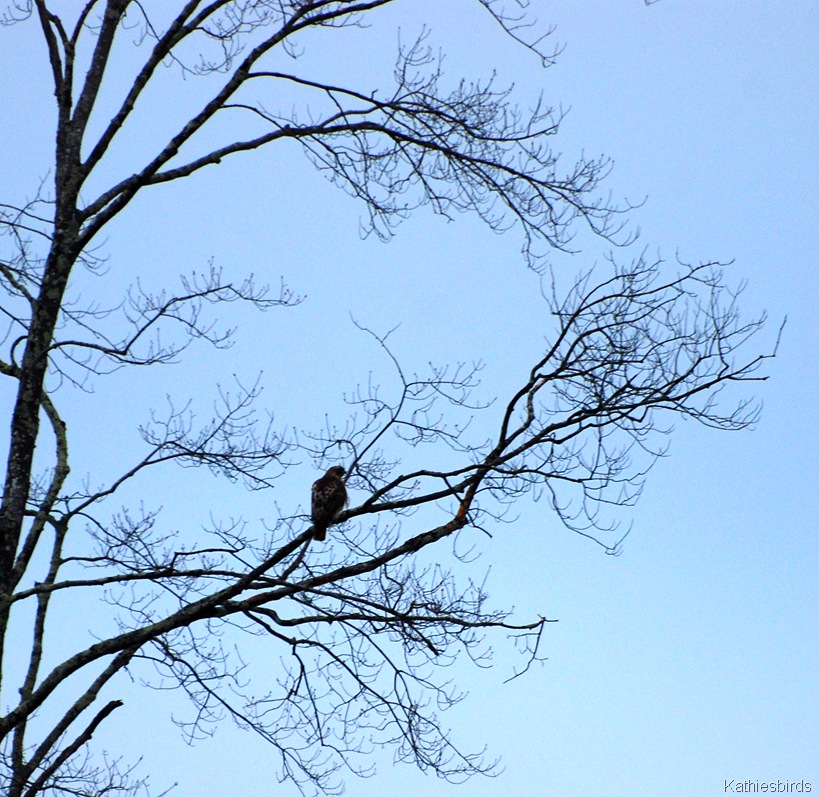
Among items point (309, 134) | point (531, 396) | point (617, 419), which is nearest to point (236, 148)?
point (309, 134)

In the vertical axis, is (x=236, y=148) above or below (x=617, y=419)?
above

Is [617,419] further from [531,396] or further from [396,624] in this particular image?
[396,624]

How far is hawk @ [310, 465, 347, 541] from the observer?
7.84m

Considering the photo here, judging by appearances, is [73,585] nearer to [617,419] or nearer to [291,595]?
[291,595]

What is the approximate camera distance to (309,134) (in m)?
8.59

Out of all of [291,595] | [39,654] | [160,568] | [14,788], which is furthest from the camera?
[39,654]

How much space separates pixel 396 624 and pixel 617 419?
6.75 feet

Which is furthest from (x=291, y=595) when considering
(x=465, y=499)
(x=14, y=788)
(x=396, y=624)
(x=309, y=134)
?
(x=309, y=134)

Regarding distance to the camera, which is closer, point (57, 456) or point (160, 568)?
point (160, 568)

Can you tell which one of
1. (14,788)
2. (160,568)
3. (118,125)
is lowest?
(14,788)

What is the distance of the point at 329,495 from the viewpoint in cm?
811

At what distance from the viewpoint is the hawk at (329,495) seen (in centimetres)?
784

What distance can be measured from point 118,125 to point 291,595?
381 cm

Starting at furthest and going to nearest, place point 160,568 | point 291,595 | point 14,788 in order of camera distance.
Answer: point 14,788 < point 160,568 < point 291,595
